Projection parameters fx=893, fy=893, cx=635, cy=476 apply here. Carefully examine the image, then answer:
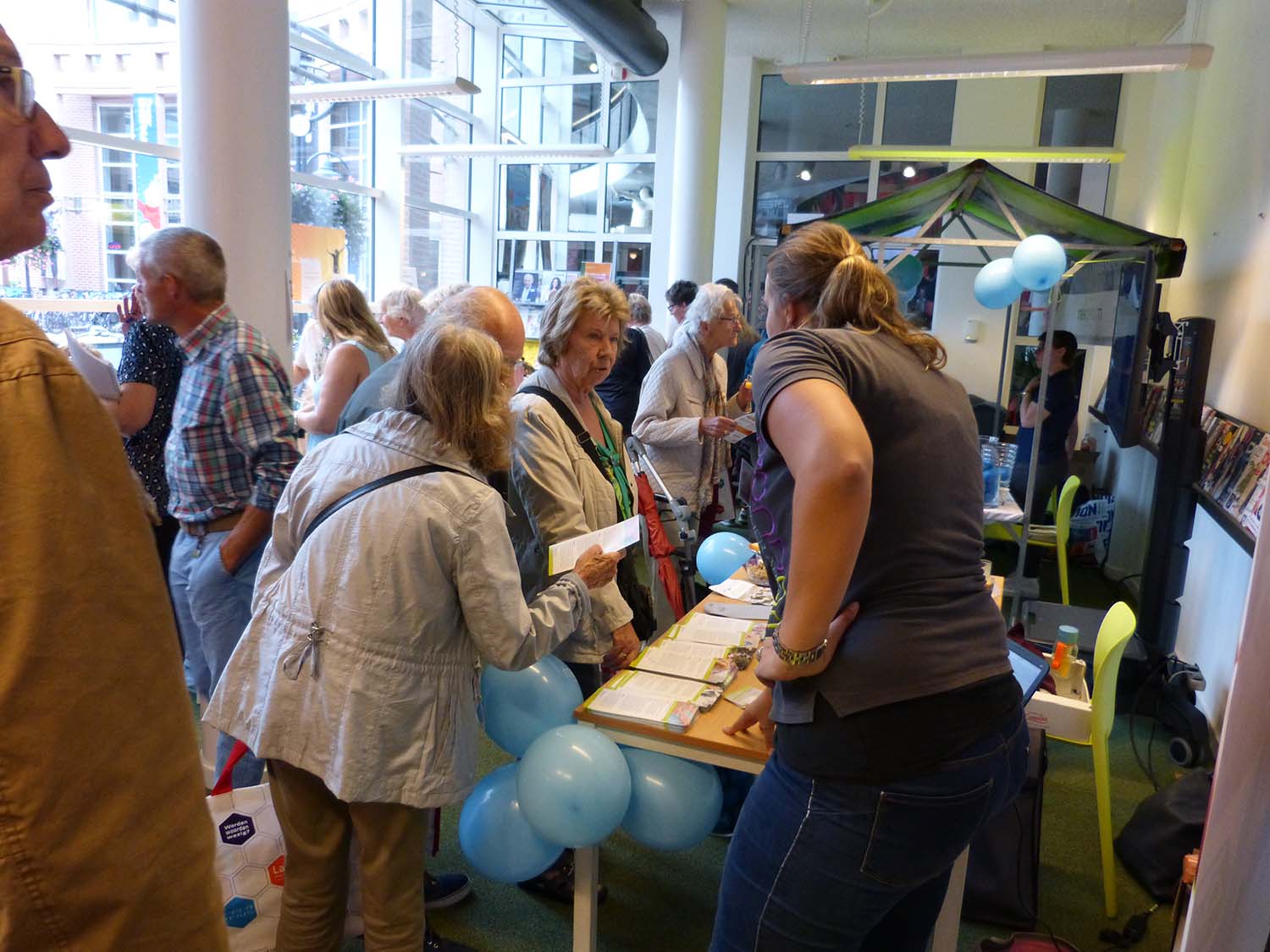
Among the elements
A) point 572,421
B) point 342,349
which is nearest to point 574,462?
point 572,421

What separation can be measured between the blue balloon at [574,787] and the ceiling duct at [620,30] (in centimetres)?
567

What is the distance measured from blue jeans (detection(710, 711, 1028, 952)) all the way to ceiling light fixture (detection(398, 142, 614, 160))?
21.9 feet

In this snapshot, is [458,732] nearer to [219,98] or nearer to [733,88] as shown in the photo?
[219,98]

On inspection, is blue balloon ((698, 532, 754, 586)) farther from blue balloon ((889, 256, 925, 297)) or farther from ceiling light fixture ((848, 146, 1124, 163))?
ceiling light fixture ((848, 146, 1124, 163))

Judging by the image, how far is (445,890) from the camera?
2.38m

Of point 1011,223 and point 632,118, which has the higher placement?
point 632,118

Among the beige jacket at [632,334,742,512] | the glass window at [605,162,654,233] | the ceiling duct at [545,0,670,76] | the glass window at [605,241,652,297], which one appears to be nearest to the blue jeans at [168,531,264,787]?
the beige jacket at [632,334,742,512]

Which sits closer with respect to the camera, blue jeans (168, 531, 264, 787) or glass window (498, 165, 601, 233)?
blue jeans (168, 531, 264, 787)

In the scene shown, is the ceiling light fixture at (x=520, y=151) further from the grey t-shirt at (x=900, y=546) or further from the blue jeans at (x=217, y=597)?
the grey t-shirt at (x=900, y=546)

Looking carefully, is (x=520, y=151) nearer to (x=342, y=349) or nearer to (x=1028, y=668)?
(x=342, y=349)

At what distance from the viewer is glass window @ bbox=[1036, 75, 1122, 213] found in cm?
861

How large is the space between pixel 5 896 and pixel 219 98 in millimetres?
2979

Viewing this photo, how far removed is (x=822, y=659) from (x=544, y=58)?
9.97m

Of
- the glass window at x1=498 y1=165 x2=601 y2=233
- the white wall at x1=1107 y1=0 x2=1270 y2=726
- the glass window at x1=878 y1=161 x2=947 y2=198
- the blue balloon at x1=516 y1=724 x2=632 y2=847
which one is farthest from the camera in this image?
the glass window at x1=498 y1=165 x2=601 y2=233
